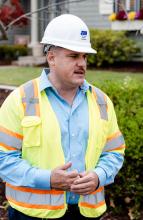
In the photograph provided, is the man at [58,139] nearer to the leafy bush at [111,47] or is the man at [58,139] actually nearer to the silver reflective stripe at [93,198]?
the silver reflective stripe at [93,198]

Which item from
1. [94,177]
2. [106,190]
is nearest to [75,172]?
[94,177]

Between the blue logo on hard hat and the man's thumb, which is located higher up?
the blue logo on hard hat

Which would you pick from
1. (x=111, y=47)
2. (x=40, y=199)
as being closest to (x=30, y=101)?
(x=40, y=199)

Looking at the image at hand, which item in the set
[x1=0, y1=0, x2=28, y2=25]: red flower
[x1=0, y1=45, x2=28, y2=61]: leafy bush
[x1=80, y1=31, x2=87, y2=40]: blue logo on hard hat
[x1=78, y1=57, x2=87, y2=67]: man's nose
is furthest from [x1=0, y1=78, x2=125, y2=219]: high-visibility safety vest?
[x1=0, y1=45, x2=28, y2=61]: leafy bush

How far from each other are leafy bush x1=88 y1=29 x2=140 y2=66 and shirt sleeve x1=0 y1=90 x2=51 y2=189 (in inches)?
475

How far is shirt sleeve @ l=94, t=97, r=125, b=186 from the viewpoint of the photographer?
288 centimetres

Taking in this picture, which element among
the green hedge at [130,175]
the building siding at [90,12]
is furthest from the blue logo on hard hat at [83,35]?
the building siding at [90,12]

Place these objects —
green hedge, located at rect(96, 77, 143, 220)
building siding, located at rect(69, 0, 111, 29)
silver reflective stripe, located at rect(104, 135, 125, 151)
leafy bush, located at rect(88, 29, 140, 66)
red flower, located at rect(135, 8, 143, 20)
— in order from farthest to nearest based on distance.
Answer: building siding, located at rect(69, 0, 111, 29)
leafy bush, located at rect(88, 29, 140, 66)
red flower, located at rect(135, 8, 143, 20)
green hedge, located at rect(96, 77, 143, 220)
silver reflective stripe, located at rect(104, 135, 125, 151)

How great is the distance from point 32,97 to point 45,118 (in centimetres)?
14

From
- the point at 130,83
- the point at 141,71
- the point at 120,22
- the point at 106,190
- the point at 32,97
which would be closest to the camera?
the point at 32,97

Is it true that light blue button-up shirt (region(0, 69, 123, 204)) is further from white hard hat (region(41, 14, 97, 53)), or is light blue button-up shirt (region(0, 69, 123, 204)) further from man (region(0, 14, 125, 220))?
white hard hat (region(41, 14, 97, 53))

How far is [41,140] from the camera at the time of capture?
2.74 metres

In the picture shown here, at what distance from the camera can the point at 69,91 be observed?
2.91 meters

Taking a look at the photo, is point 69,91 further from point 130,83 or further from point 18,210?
point 130,83
